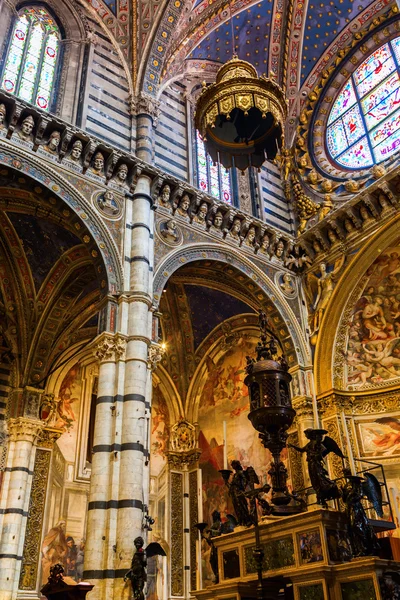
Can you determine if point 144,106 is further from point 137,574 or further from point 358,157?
point 137,574

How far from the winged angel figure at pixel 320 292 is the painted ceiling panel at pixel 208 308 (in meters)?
1.66

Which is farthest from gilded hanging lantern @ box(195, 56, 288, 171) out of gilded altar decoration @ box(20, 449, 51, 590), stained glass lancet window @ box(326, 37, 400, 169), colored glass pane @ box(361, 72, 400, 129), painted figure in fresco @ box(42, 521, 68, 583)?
painted figure in fresco @ box(42, 521, 68, 583)

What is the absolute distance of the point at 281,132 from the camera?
31.8ft

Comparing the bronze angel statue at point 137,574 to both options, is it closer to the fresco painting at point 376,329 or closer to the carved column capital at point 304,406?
the carved column capital at point 304,406

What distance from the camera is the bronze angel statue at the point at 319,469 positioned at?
6.21 meters

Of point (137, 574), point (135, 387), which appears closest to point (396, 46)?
point (135, 387)

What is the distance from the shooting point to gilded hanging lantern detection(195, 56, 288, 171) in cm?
927

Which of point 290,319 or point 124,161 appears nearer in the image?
point 124,161

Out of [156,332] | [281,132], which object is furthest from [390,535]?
[281,132]

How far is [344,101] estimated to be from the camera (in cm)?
1571

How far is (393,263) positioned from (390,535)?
18.6 feet

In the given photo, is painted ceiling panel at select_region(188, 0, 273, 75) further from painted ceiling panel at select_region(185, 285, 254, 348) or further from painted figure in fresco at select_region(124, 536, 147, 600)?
painted figure in fresco at select_region(124, 536, 147, 600)

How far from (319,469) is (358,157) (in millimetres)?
10275

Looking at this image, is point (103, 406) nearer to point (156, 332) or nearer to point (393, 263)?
point (156, 332)
